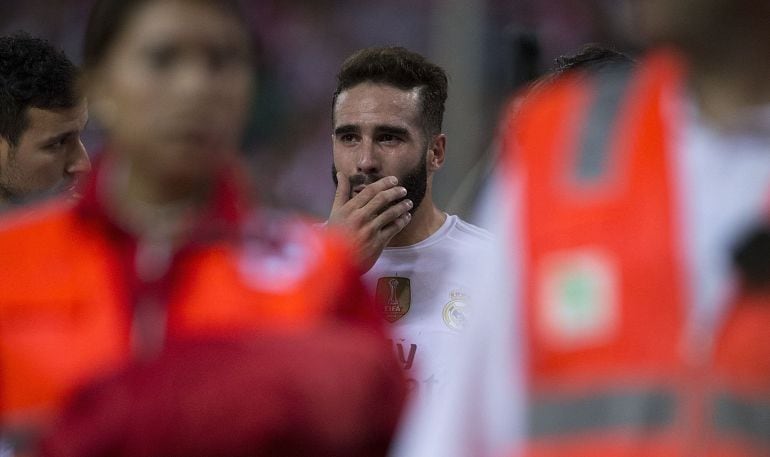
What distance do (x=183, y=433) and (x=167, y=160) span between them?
45 centimetres

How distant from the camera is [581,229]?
153 cm

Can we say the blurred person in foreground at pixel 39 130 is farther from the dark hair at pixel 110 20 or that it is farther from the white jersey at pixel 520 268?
the white jersey at pixel 520 268

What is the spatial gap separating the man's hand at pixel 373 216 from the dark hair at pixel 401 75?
1.33 feet

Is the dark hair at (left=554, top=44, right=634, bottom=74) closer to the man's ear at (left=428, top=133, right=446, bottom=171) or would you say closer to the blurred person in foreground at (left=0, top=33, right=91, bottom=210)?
the man's ear at (left=428, top=133, right=446, bottom=171)

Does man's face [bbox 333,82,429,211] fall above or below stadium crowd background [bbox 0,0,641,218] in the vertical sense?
below

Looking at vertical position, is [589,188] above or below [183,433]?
above

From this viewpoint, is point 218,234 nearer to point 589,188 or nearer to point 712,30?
point 589,188

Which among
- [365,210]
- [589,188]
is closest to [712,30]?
[589,188]

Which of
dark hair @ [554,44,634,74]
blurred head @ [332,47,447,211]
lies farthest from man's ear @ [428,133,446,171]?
dark hair @ [554,44,634,74]

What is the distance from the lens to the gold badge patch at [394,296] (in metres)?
4.29

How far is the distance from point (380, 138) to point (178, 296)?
2685 millimetres

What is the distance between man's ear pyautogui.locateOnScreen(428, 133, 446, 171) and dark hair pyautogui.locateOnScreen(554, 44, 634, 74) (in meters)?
0.46

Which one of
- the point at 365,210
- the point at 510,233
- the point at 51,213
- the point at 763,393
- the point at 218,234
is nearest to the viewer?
the point at 763,393

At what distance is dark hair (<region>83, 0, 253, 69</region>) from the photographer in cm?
203
